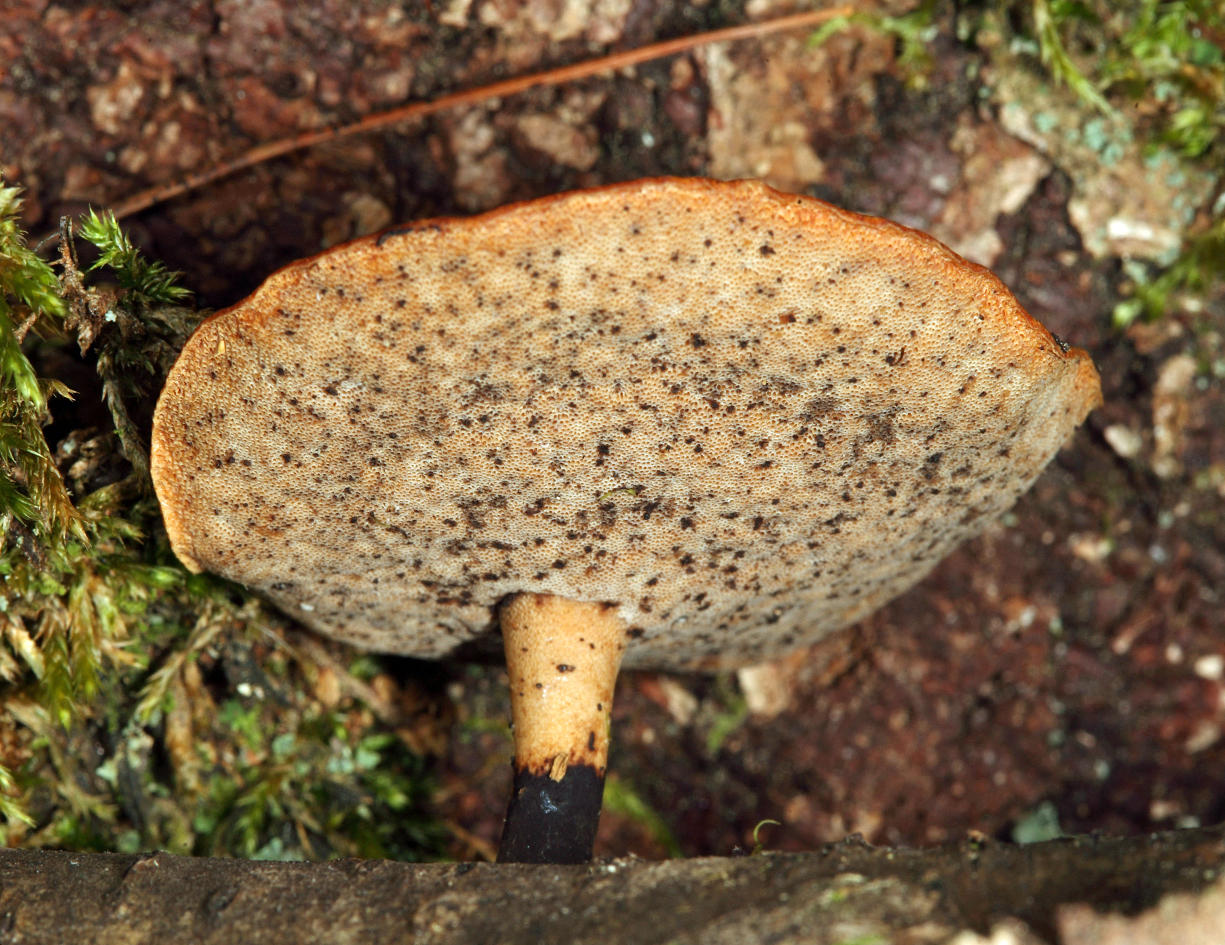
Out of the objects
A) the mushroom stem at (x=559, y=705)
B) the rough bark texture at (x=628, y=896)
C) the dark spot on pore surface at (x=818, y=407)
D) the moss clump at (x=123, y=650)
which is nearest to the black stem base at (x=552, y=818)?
the mushroom stem at (x=559, y=705)

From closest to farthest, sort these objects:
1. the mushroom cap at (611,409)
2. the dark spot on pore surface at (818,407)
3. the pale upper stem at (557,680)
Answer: the mushroom cap at (611,409) → the dark spot on pore surface at (818,407) → the pale upper stem at (557,680)

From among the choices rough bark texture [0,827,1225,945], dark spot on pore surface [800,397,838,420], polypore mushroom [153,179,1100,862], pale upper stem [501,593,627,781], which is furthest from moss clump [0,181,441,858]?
dark spot on pore surface [800,397,838,420]

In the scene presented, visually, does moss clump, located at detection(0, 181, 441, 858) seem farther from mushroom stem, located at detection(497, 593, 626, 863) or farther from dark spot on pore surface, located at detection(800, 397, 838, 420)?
dark spot on pore surface, located at detection(800, 397, 838, 420)

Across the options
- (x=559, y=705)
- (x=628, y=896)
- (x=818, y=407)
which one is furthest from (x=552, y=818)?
(x=818, y=407)

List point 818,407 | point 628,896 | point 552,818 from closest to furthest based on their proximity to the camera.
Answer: point 628,896
point 818,407
point 552,818

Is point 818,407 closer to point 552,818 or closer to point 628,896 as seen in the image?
point 628,896

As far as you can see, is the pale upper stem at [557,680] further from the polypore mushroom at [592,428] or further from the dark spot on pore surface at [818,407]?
the dark spot on pore surface at [818,407]

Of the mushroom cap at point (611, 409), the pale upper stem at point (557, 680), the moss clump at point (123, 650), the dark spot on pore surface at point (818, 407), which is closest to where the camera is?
the mushroom cap at point (611, 409)
